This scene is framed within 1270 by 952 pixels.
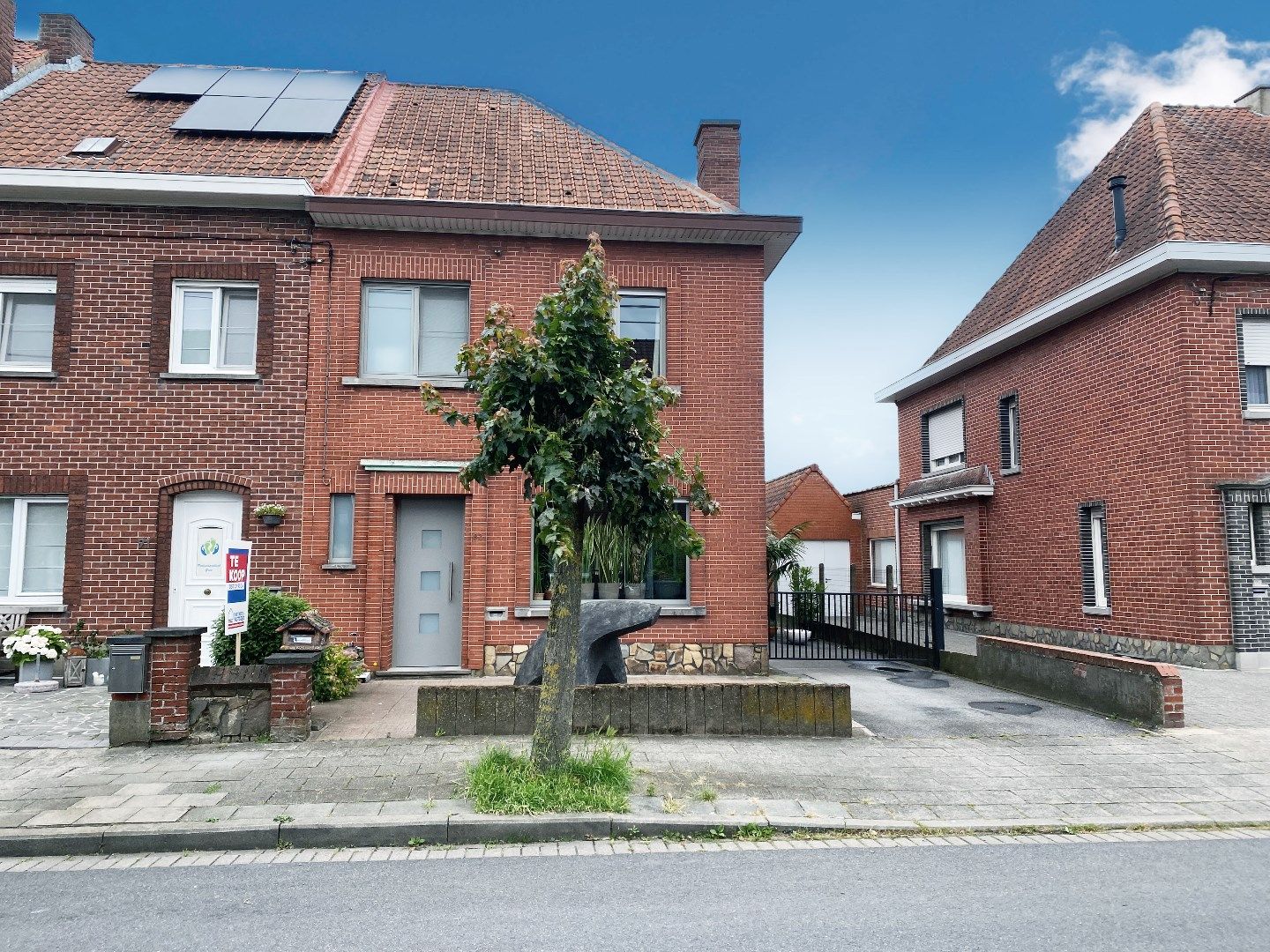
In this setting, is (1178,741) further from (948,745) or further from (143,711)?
(143,711)

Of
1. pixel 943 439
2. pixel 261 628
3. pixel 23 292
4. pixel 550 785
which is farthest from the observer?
pixel 943 439

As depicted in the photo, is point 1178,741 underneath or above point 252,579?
underneath

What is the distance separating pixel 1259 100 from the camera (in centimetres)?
1706

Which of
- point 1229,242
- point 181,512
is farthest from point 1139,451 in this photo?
point 181,512

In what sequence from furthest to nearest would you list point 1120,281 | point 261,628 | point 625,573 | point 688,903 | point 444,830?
point 1120,281 → point 625,573 → point 261,628 → point 444,830 → point 688,903

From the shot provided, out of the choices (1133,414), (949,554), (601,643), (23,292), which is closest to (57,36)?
(23,292)

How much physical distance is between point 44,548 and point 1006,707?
1230 cm

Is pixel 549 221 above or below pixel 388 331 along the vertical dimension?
above

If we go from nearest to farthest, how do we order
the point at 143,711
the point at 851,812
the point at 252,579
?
the point at 851,812
the point at 143,711
the point at 252,579

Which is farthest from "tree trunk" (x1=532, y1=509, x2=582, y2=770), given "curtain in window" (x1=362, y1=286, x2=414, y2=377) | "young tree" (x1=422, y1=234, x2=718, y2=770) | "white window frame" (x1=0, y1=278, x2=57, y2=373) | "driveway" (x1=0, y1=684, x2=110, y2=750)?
"white window frame" (x1=0, y1=278, x2=57, y2=373)

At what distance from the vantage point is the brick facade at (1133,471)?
12.5m

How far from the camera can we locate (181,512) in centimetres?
1142

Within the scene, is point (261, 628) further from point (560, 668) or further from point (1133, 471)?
point (1133, 471)

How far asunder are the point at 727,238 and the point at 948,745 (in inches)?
288
